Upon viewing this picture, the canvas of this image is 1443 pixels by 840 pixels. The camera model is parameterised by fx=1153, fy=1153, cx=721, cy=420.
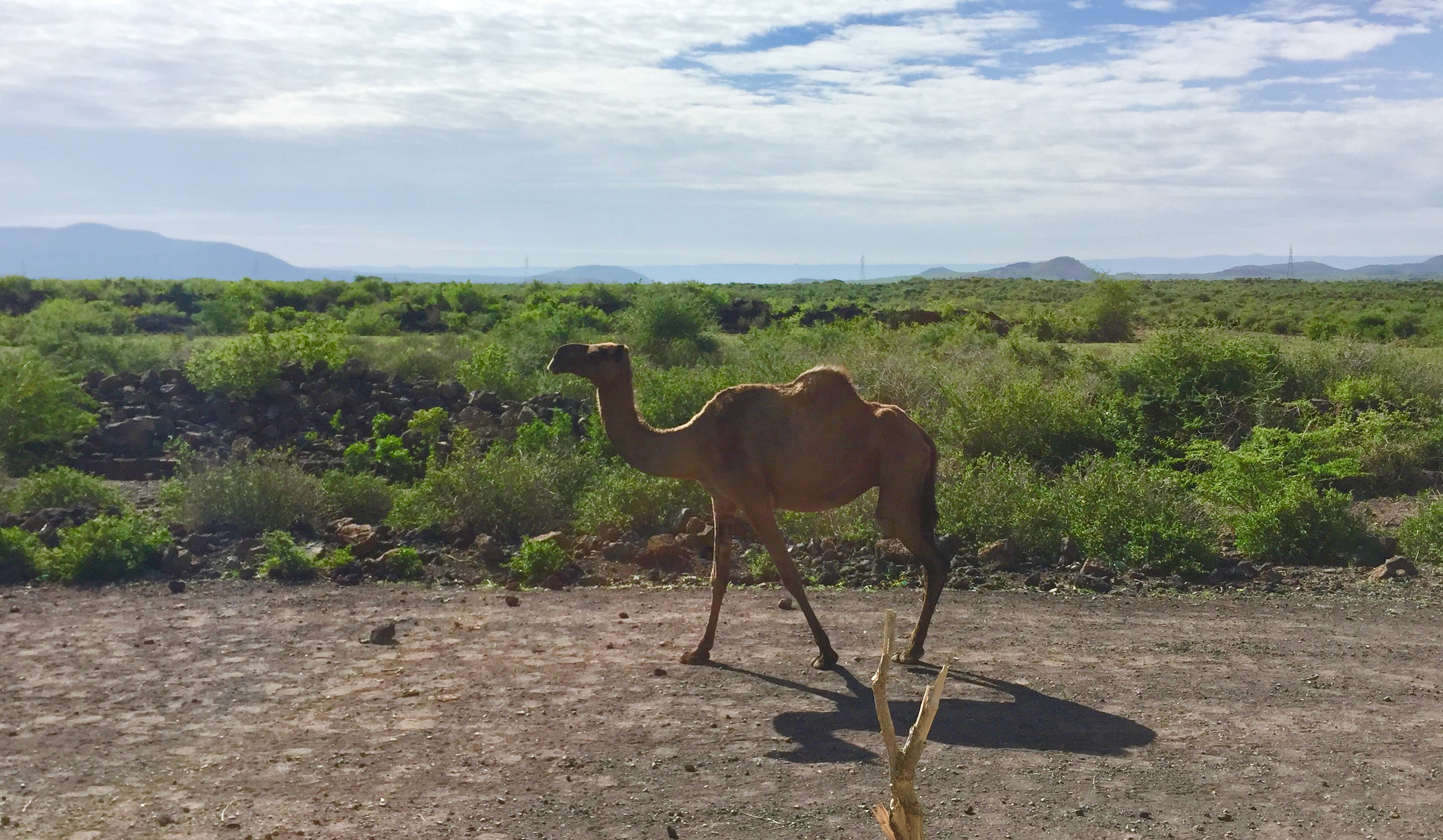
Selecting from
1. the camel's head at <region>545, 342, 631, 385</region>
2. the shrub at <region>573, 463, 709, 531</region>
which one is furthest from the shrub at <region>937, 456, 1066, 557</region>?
the camel's head at <region>545, 342, 631, 385</region>

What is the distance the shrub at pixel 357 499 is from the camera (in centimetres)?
1337

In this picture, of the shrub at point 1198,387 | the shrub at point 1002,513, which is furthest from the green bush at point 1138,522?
the shrub at point 1198,387

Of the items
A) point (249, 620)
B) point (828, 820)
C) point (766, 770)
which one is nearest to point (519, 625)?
point (249, 620)

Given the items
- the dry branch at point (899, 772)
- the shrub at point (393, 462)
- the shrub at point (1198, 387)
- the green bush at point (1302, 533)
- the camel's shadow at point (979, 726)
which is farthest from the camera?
the shrub at point (1198, 387)

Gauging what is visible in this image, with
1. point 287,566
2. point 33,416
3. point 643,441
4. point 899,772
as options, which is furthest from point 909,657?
point 33,416

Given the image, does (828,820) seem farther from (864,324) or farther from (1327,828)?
(864,324)

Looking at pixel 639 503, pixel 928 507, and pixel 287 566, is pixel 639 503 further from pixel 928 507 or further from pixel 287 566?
pixel 928 507

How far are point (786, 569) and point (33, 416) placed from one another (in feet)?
43.9

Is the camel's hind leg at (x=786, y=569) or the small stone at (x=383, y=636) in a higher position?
the camel's hind leg at (x=786, y=569)

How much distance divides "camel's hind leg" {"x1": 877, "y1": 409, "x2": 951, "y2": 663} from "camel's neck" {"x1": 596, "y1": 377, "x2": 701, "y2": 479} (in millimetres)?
1336

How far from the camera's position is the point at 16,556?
36.0 feet

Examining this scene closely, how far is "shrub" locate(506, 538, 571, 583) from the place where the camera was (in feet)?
35.7

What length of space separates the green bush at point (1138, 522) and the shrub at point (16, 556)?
33.2 feet

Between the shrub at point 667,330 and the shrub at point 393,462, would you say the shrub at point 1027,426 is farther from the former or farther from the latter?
the shrub at point 667,330
